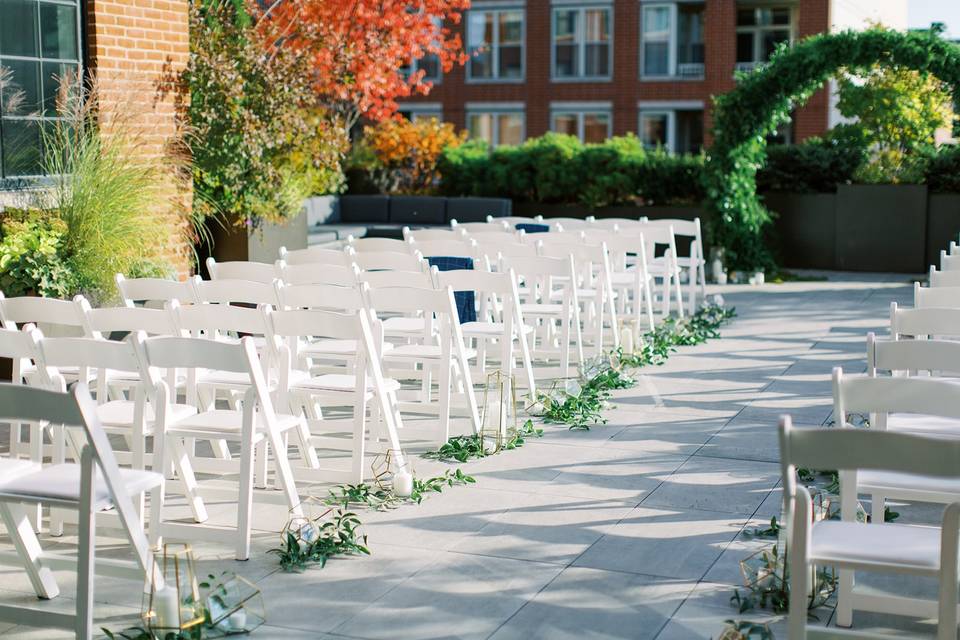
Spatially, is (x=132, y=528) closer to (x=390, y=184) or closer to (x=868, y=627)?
(x=868, y=627)

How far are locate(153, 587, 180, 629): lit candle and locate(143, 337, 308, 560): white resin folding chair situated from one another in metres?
0.90

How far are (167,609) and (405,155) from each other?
15.5 m

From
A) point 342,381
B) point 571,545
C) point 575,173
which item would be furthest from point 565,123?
point 571,545

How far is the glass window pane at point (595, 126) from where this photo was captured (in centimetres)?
2950

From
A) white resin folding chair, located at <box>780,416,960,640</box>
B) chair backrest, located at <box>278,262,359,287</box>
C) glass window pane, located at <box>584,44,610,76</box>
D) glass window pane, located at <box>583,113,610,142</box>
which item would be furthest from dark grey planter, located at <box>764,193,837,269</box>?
white resin folding chair, located at <box>780,416,960,640</box>

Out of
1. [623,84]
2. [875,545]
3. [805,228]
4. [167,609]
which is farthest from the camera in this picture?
[623,84]

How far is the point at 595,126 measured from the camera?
2958 centimetres

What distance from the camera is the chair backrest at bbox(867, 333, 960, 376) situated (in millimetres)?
4461

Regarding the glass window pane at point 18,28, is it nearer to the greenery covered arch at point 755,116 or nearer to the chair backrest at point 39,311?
the chair backrest at point 39,311

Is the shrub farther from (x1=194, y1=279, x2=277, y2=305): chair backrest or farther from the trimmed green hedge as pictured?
the trimmed green hedge

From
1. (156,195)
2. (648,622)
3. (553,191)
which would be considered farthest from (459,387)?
(553,191)

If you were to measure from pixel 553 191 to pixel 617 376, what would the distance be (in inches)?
388

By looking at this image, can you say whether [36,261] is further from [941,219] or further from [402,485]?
[941,219]

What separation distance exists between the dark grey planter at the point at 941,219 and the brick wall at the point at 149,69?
35.2ft
